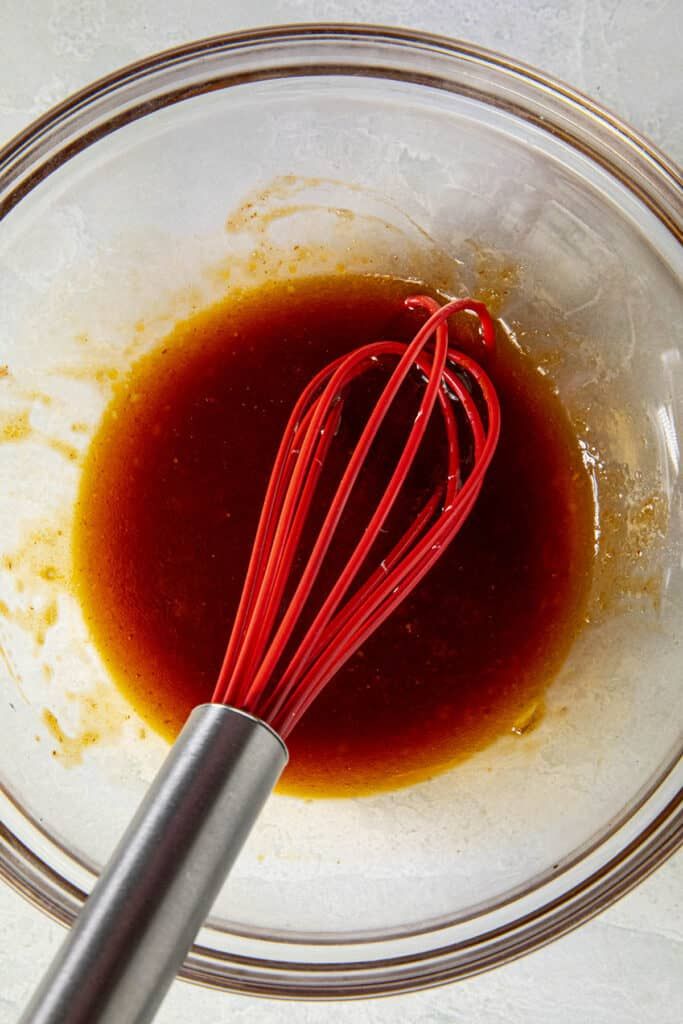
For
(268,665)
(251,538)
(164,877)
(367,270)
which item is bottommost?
(164,877)

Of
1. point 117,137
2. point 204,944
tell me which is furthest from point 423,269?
point 204,944

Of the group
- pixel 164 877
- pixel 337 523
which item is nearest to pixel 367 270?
pixel 337 523

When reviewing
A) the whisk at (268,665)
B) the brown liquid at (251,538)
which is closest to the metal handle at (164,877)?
the whisk at (268,665)

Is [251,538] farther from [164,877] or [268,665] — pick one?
[164,877]

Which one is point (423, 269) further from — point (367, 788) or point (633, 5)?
point (367, 788)

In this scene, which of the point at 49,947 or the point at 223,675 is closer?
the point at 223,675

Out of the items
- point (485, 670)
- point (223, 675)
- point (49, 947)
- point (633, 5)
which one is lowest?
point (49, 947)
